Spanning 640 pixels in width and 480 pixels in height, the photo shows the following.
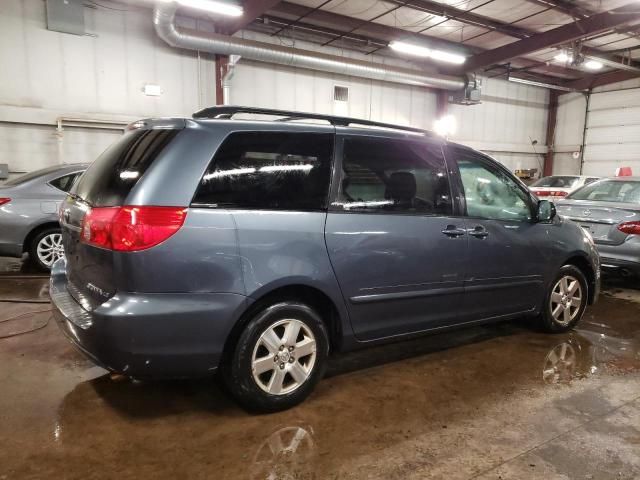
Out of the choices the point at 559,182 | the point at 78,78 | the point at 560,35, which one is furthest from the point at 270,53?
the point at 559,182

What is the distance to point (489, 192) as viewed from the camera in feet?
11.2

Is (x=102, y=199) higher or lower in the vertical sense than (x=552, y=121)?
lower

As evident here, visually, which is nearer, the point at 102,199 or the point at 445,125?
the point at 102,199

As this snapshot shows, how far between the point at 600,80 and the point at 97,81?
1593 cm

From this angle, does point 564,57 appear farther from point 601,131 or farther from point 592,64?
point 601,131

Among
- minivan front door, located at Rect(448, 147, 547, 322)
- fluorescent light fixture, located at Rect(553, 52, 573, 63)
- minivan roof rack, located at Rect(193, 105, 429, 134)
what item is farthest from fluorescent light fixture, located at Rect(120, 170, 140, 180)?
fluorescent light fixture, located at Rect(553, 52, 573, 63)

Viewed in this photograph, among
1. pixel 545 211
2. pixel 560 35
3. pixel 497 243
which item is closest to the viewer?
pixel 497 243

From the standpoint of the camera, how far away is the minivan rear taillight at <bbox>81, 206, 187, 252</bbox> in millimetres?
2020

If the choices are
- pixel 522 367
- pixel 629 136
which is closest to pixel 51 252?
pixel 522 367

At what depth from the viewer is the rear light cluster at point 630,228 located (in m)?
4.93

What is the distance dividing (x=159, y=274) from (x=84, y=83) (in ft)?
27.5

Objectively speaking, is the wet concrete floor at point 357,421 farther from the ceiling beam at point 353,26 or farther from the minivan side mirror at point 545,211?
the ceiling beam at point 353,26

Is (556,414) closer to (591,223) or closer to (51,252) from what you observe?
(591,223)

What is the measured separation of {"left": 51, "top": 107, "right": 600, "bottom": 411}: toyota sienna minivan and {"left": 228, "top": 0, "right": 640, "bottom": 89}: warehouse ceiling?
6924mm
